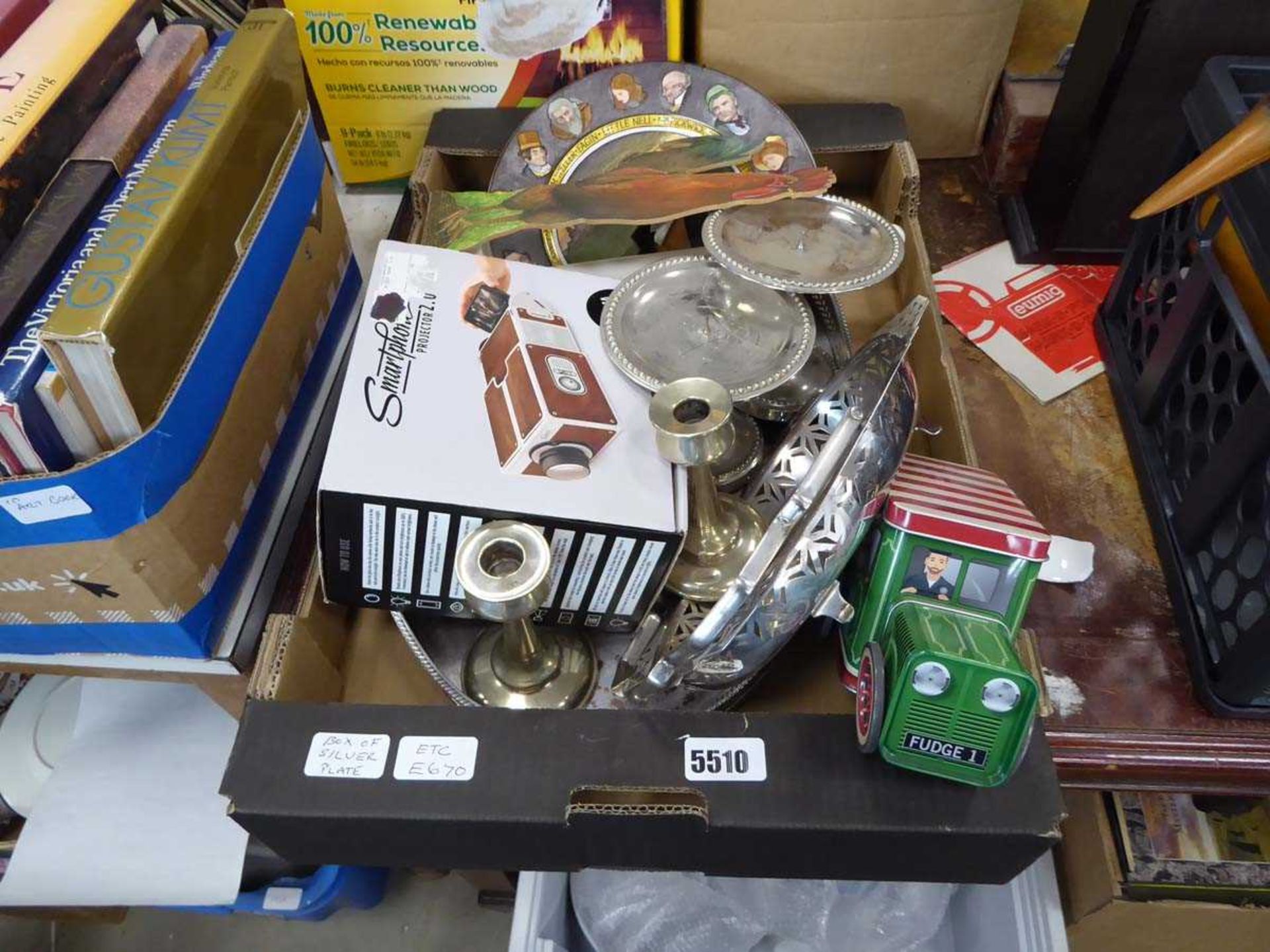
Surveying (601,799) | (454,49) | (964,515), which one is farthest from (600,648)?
(454,49)

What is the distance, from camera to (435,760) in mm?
566

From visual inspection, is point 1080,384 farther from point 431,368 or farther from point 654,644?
point 431,368

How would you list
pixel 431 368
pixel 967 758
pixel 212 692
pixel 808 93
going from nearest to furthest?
pixel 967 758 < pixel 431 368 < pixel 212 692 < pixel 808 93

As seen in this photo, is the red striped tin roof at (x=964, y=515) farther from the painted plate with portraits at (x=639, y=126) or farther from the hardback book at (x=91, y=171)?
the hardback book at (x=91, y=171)

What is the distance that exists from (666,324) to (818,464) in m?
0.22

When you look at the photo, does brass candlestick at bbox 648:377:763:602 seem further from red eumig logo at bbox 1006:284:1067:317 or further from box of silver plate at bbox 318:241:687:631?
red eumig logo at bbox 1006:284:1067:317

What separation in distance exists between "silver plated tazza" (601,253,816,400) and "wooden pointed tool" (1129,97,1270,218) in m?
0.26

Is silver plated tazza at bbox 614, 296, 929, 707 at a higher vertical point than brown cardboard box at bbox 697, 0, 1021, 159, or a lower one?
lower

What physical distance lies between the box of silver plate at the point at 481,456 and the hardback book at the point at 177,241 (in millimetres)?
112

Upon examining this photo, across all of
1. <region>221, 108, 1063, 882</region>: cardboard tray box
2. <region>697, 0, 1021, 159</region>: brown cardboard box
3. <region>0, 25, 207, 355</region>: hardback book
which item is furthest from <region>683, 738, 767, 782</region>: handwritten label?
<region>697, 0, 1021, 159</region>: brown cardboard box

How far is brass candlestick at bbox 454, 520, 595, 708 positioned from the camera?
1.91 ft

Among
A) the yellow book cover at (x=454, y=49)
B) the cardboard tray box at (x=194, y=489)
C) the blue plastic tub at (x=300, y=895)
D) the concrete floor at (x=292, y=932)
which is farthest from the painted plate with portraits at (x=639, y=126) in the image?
the concrete floor at (x=292, y=932)

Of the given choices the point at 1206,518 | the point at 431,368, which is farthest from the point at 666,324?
the point at 1206,518

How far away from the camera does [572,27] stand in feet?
2.96
